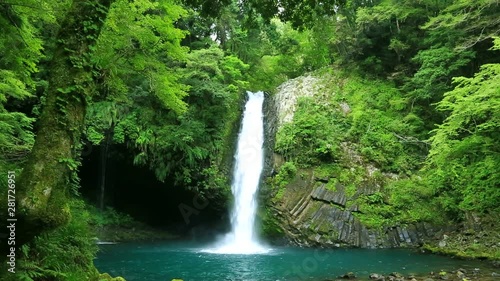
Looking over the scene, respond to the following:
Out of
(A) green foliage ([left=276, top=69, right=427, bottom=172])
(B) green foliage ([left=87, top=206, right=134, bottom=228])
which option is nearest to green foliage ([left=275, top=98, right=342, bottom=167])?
(A) green foliage ([left=276, top=69, right=427, bottom=172])

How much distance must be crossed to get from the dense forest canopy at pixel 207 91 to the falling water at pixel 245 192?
2.09 ft

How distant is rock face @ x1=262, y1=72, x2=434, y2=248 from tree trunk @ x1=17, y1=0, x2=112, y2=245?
472 inches

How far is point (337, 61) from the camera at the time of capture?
2309 cm

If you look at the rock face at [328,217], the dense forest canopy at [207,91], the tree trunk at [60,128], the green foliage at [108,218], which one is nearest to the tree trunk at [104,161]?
the dense forest canopy at [207,91]

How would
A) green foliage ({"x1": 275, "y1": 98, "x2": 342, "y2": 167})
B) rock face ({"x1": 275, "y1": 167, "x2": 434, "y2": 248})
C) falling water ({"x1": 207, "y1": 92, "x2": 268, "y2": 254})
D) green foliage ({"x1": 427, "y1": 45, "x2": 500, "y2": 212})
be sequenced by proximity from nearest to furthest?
1. green foliage ({"x1": 427, "y1": 45, "x2": 500, "y2": 212})
2. rock face ({"x1": 275, "y1": 167, "x2": 434, "y2": 248})
3. falling water ({"x1": 207, "y1": 92, "x2": 268, "y2": 254})
4. green foliage ({"x1": 275, "y1": 98, "x2": 342, "y2": 167})

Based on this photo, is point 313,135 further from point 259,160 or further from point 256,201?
point 256,201

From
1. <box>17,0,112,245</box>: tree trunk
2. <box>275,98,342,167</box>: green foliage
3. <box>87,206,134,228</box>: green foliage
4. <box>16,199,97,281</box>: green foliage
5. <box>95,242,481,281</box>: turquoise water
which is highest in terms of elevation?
<box>275,98,342,167</box>: green foliage

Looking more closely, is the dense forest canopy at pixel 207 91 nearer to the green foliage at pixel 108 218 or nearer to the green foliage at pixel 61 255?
A: the green foliage at pixel 61 255

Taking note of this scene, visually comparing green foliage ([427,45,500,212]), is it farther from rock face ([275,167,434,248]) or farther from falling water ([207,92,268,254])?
falling water ([207,92,268,254])

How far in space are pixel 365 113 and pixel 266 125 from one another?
17.1ft

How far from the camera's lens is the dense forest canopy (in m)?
4.23

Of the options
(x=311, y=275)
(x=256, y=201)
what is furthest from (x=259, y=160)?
(x=311, y=275)

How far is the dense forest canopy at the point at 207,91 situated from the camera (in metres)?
4.23

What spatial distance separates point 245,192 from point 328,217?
13.4ft
